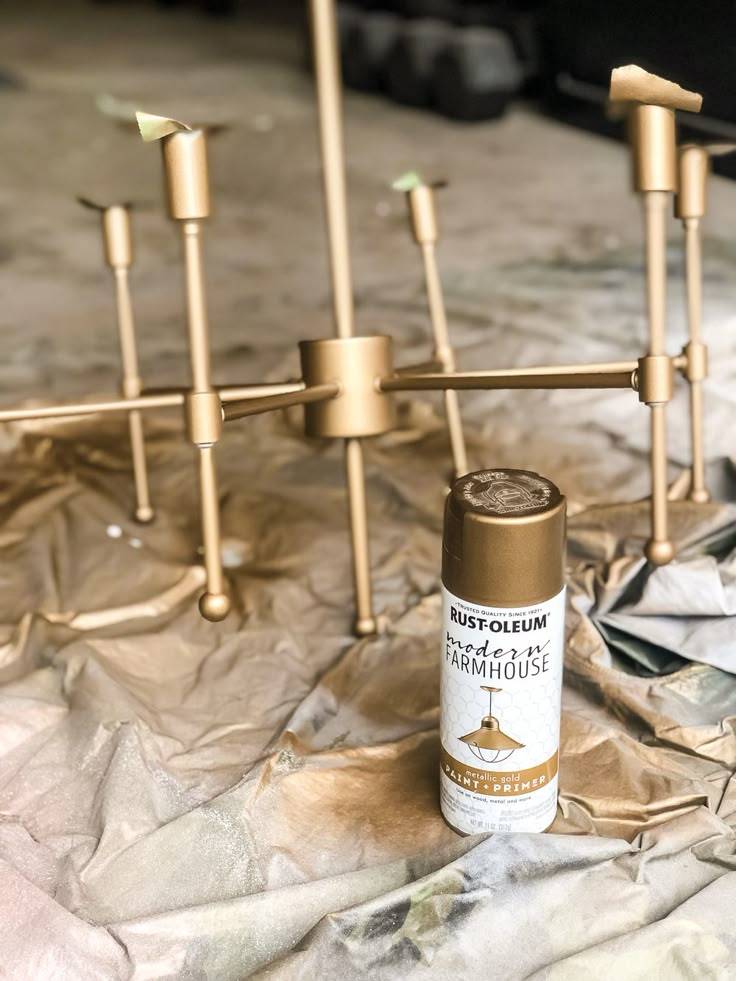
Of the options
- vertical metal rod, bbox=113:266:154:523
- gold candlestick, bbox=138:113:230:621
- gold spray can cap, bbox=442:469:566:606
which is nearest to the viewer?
gold spray can cap, bbox=442:469:566:606

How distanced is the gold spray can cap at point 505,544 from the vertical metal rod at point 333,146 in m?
0.24

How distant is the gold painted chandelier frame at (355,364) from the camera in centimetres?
63

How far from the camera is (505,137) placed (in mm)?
2461

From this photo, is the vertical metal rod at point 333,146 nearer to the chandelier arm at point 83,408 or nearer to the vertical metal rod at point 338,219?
the vertical metal rod at point 338,219

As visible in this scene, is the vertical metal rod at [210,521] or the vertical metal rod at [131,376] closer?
the vertical metal rod at [210,521]

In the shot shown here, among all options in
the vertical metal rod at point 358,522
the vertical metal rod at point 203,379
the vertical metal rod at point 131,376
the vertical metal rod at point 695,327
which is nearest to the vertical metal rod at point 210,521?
the vertical metal rod at point 203,379

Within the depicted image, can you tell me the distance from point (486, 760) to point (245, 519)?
0.44m

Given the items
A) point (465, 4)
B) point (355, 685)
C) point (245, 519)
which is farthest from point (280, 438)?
point (465, 4)

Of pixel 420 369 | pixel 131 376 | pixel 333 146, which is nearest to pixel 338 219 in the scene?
pixel 333 146

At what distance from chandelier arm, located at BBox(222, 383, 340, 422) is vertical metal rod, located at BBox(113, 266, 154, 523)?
0.22 m

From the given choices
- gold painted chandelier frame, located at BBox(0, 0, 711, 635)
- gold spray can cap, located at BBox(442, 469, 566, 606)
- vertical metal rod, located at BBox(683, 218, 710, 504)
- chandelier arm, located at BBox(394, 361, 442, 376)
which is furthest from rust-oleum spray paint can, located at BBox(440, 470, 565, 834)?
vertical metal rod, located at BBox(683, 218, 710, 504)

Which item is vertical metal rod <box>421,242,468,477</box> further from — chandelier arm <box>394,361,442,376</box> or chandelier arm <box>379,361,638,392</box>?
chandelier arm <box>379,361,638,392</box>

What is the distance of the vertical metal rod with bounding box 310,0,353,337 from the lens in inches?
27.5

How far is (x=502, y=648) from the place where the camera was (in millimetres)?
539
